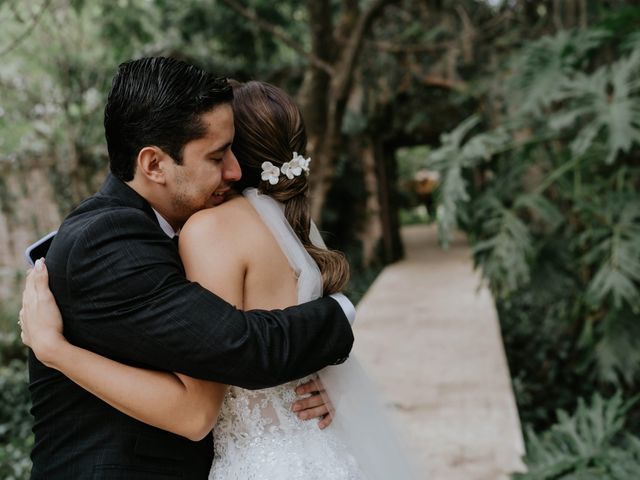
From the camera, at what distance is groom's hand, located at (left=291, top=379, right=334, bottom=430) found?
167 cm

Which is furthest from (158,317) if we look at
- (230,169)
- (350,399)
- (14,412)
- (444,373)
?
(14,412)

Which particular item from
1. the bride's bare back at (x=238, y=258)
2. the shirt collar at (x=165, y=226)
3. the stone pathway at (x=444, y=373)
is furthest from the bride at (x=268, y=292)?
the stone pathway at (x=444, y=373)

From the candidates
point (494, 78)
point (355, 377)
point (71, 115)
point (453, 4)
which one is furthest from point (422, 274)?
point (355, 377)

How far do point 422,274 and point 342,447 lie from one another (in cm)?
953

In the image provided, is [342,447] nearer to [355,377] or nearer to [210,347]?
[355,377]

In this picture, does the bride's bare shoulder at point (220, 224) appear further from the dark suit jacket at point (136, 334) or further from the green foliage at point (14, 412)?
the green foliage at point (14, 412)

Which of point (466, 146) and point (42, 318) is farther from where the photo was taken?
point (466, 146)

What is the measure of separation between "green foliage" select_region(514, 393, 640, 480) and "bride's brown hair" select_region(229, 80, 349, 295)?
78.8 inches

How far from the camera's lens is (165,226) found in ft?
5.19

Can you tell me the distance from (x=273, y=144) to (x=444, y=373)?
4035 millimetres

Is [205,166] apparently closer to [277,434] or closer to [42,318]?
[42,318]

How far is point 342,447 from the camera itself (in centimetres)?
171

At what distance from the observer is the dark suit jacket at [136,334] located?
1.27 m

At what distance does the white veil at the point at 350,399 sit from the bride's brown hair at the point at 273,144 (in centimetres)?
4
